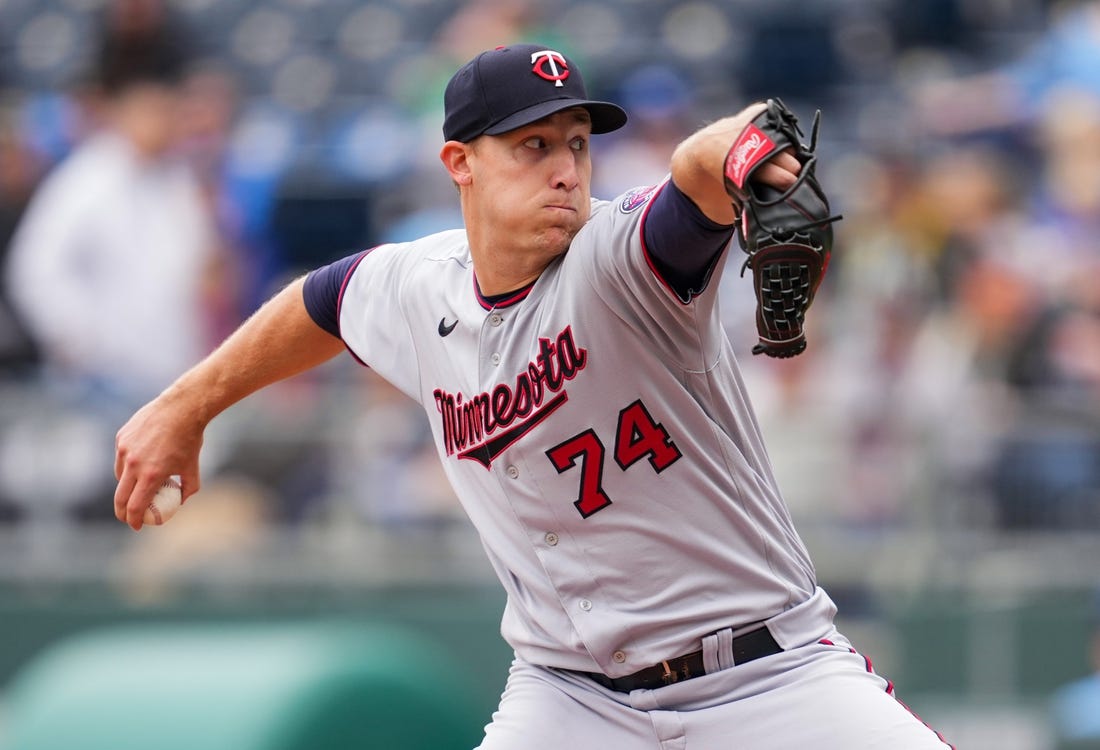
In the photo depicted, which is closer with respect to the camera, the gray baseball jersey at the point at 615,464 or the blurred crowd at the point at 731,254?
the gray baseball jersey at the point at 615,464

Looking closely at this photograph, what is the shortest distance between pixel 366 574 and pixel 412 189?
256 cm

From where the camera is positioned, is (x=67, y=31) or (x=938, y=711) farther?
Result: (x=67, y=31)

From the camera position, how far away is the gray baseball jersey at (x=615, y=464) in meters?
3.66

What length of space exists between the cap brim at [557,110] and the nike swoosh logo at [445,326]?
1.55 feet

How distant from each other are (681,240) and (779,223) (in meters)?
0.33

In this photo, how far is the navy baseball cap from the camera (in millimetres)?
3725

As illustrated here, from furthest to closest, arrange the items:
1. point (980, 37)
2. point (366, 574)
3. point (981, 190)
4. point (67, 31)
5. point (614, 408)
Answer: point (67, 31)
point (980, 37)
point (981, 190)
point (366, 574)
point (614, 408)

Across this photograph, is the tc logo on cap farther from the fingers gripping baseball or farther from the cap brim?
the fingers gripping baseball

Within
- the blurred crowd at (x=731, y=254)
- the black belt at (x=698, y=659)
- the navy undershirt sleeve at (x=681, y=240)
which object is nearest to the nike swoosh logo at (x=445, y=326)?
the navy undershirt sleeve at (x=681, y=240)

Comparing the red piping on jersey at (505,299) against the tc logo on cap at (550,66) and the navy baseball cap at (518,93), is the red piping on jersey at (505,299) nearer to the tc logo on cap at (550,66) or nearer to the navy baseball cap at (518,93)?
the navy baseball cap at (518,93)

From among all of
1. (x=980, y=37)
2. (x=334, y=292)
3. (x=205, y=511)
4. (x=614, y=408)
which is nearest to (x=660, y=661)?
(x=614, y=408)

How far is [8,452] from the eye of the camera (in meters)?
8.45

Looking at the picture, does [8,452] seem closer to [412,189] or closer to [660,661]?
[412,189]

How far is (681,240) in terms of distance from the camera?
11.0ft
